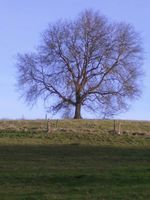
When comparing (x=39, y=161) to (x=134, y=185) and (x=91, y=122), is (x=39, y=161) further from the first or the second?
(x=91, y=122)

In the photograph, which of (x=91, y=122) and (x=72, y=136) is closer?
(x=72, y=136)

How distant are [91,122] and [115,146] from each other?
1575cm

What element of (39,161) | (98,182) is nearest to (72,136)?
(39,161)

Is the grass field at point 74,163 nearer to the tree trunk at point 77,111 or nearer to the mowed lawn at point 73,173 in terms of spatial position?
the mowed lawn at point 73,173

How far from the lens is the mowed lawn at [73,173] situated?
1509 cm

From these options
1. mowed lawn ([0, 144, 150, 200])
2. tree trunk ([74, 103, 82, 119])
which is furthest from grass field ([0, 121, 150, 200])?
tree trunk ([74, 103, 82, 119])

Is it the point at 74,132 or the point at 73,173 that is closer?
the point at 73,173

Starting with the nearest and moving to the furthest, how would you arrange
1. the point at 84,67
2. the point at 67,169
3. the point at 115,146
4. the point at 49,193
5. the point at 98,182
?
1. the point at 49,193
2. the point at 98,182
3. the point at 67,169
4. the point at 115,146
5. the point at 84,67

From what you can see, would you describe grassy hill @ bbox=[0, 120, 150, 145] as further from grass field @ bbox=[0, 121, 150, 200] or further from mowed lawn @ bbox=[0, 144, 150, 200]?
mowed lawn @ bbox=[0, 144, 150, 200]

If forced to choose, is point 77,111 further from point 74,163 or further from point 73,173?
point 73,173

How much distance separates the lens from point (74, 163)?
25375 mm

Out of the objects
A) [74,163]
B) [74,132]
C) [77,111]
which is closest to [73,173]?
[74,163]

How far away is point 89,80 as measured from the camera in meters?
60.9

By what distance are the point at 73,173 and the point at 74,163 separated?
4784 mm
